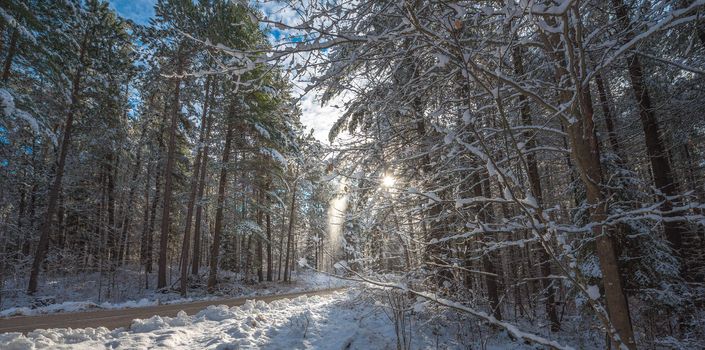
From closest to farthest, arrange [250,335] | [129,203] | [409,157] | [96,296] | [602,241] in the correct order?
[602,241] < [409,157] < [250,335] < [96,296] < [129,203]

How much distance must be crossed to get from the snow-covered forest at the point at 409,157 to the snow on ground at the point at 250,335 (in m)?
0.10

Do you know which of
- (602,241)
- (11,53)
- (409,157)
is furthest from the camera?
(11,53)

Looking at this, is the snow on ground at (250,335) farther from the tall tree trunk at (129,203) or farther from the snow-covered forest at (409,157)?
the tall tree trunk at (129,203)

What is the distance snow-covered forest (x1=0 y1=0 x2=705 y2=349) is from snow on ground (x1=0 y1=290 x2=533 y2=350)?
10 centimetres

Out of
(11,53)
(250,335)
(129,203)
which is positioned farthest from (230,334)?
(129,203)

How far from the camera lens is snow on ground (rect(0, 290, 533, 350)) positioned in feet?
16.6

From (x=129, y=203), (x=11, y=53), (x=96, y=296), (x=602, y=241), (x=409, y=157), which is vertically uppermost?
(x=11, y=53)

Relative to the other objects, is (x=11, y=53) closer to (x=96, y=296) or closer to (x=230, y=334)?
(x=96, y=296)

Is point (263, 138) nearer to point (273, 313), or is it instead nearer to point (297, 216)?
point (273, 313)

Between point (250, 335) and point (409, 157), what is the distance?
5.19 metres

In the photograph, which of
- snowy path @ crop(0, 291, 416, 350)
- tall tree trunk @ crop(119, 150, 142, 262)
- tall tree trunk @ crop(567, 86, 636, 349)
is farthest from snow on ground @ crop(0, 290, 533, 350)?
tall tree trunk @ crop(119, 150, 142, 262)

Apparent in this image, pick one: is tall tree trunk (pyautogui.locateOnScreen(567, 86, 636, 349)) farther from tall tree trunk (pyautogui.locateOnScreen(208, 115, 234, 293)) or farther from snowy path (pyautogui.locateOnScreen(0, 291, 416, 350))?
tall tree trunk (pyautogui.locateOnScreen(208, 115, 234, 293))

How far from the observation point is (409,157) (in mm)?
2973

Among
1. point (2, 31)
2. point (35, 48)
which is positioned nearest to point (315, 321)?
point (35, 48)
